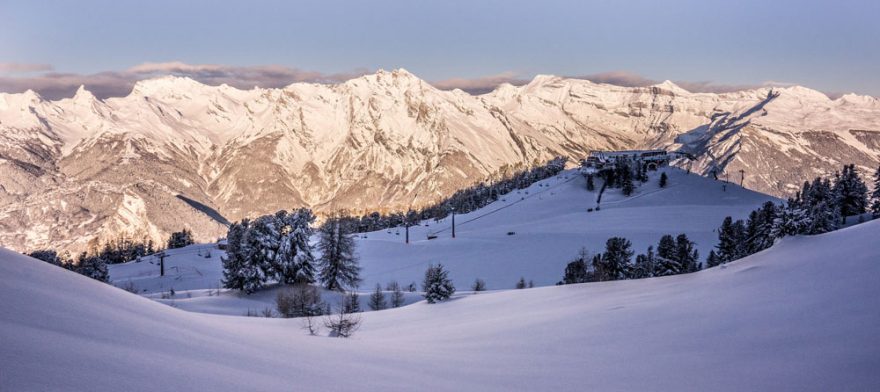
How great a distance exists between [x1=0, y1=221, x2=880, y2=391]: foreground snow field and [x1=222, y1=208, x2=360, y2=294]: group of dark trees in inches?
1347

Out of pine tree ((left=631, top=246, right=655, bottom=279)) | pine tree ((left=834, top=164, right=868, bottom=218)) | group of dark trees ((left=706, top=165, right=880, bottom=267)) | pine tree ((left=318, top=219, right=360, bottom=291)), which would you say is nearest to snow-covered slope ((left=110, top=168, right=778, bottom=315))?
pine tree ((left=318, top=219, right=360, bottom=291))

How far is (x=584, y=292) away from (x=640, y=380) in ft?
36.7

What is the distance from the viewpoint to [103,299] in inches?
309

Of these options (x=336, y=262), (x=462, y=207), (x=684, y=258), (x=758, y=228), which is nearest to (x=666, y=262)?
(x=684, y=258)

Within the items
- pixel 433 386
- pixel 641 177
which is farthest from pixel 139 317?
pixel 641 177

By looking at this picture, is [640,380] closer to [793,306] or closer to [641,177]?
[793,306]

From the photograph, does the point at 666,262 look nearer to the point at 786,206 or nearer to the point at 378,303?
the point at 786,206

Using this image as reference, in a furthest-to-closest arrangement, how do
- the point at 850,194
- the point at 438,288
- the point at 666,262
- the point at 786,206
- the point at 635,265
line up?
1. the point at 850,194
2. the point at 635,265
3. the point at 666,262
4. the point at 786,206
5. the point at 438,288

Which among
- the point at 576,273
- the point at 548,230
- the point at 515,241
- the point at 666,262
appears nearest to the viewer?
the point at 666,262

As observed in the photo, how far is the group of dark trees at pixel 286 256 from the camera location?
4438cm

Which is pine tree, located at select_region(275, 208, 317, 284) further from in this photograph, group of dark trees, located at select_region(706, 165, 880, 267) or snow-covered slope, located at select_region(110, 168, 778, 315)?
group of dark trees, located at select_region(706, 165, 880, 267)

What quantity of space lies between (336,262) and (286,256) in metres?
4.38

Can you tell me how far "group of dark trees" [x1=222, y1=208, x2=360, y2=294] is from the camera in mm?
44375

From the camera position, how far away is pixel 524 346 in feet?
34.1
